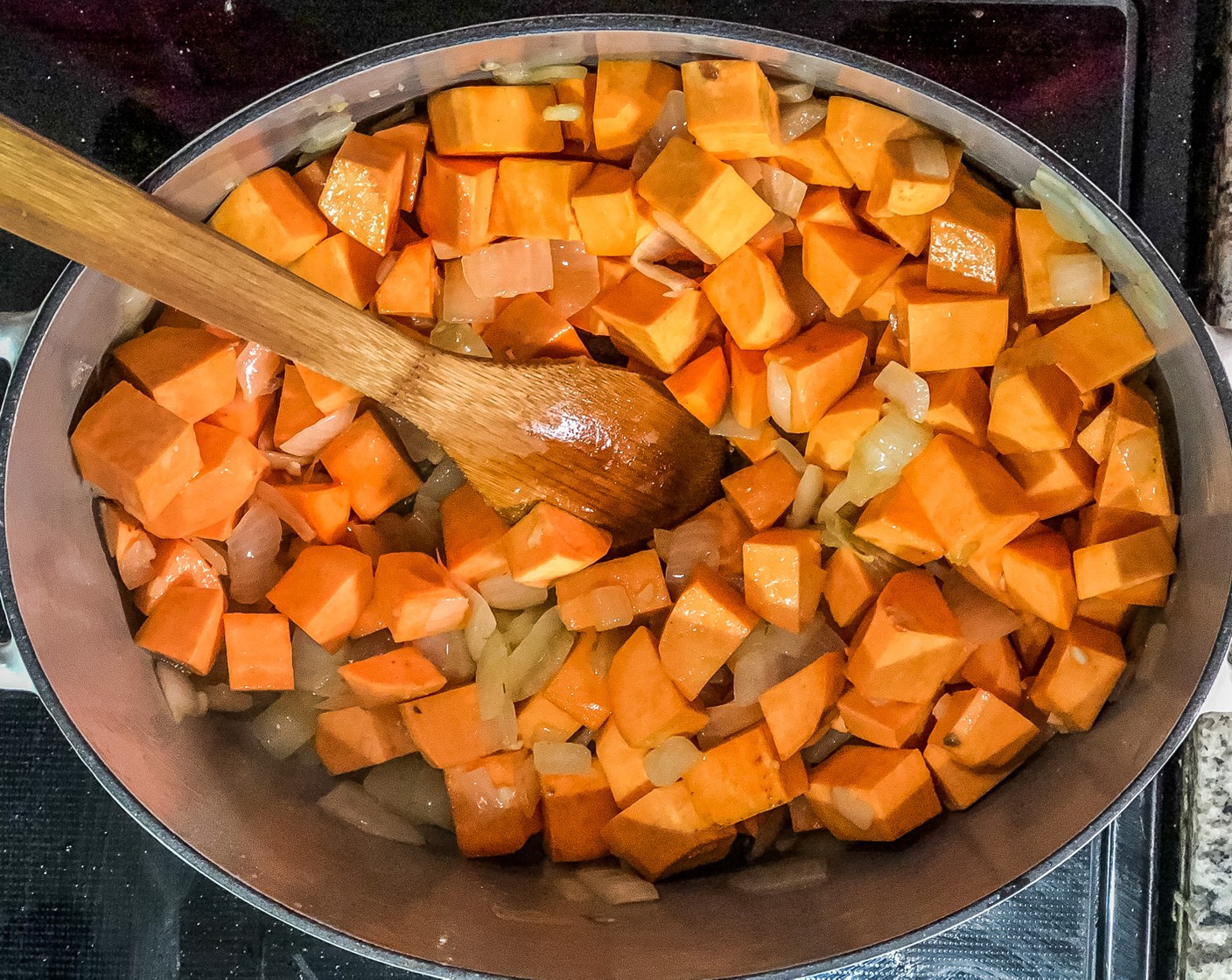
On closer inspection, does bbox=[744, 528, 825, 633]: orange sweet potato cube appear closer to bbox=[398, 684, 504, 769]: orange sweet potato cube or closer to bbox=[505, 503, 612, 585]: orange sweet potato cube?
bbox=[505, 503, 612, 585]: orange sweet potato cube

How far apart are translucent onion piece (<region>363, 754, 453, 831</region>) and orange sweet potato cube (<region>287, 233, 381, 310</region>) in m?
0.85

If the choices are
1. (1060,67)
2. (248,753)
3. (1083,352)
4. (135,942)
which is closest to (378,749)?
(248,753)

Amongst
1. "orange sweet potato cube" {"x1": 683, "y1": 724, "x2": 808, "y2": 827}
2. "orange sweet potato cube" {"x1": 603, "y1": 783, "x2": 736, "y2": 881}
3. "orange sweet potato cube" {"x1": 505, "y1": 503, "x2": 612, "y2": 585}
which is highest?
"orange sweet potato cube" {"x1": 505, "y1": 503, "x2": 612, "y2": 585}

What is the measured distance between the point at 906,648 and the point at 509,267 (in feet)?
2.96

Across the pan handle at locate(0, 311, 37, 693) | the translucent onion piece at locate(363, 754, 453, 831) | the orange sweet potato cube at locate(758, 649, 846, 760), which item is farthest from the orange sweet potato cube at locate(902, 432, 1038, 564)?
the pan handle at locate(0, 311, 37, 693)

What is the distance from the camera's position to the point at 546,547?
162cm

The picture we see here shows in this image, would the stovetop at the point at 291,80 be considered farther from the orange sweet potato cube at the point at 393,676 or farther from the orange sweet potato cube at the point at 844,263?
the orange sweet potato cube at the point at 393,676

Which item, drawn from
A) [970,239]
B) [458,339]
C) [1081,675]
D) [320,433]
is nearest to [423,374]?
[458,339]

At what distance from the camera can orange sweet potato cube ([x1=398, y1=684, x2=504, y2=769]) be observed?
1.65 meters

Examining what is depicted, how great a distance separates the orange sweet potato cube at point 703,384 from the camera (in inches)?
63.3

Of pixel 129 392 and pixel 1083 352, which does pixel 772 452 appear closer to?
pixel 1083 352

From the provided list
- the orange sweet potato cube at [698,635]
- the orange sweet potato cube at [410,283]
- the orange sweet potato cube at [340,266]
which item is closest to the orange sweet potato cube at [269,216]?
the orange sweet potato cube at [340,266]

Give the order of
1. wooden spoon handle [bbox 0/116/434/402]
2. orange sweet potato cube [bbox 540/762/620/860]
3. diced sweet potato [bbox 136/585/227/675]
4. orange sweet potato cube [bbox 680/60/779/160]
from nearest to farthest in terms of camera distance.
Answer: wooden spoon handle [bbox 0/116/434/402], orange sweet potato cube [bbox 680/60/779/160], diced sweet potato [bbox 136/585/227/675], orange sweet potato cube [bbox 540/762/620/860]

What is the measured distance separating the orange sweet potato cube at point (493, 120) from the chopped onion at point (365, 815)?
1125 millimetres
